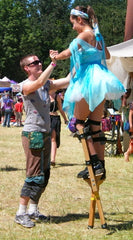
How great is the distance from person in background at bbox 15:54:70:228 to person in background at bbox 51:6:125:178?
453 mm

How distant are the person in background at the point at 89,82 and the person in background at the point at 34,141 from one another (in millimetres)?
453

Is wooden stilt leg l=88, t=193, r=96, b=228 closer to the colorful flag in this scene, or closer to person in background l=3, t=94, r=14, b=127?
the colorful flag

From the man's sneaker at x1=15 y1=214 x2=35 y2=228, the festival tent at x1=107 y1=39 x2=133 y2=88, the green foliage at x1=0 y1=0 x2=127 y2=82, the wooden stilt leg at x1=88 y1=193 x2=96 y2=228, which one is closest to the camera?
the wooden stilt leg at x1=88 y1=193 x2=96 y2=228

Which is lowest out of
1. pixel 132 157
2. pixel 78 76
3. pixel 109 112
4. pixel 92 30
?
pixel 132 157

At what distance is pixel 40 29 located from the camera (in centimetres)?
7219

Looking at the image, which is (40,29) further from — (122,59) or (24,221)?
(24,221)

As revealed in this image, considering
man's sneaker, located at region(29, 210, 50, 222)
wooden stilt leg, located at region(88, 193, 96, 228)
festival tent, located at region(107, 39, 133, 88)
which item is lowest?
man's sneaker, located at region(29, 210, 50, 222)

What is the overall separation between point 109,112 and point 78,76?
8283 millimetres

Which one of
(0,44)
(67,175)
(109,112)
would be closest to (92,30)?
(67,175)

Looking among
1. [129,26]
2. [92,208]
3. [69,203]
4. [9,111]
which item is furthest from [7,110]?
[92,208]

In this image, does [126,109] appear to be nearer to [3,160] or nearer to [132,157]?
[132,157]

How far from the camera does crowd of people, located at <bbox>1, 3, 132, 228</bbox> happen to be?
4.60 meters

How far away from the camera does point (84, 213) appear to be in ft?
19.1

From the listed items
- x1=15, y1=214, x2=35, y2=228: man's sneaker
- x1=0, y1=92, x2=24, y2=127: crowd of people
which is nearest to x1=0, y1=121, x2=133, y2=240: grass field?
x1=15, y1=214, x2=35, y2=228: man's sneaker
